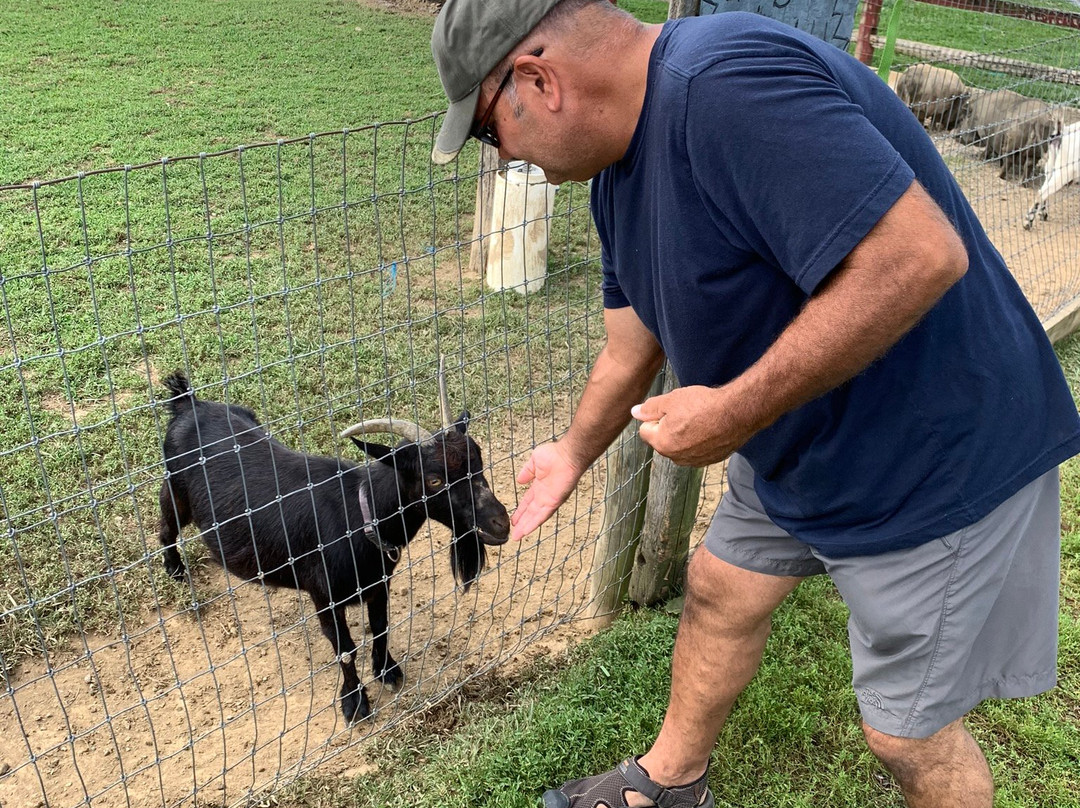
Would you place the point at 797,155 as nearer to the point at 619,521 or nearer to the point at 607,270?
the point at 607,270

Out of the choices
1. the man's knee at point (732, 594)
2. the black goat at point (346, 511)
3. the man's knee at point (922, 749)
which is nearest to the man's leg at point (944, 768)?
the man's knee at point (922, 749)

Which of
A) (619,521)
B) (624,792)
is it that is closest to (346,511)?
(619,521)

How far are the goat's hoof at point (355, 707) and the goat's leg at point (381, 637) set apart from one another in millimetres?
102

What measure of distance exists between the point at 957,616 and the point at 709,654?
0.79 meters

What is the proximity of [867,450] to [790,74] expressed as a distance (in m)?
0.81

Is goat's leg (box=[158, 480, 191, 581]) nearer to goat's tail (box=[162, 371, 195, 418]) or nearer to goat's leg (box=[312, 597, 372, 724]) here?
goat's tail (box=[162, 371, 195, 418])

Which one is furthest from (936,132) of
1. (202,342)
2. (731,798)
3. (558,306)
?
(731,798)

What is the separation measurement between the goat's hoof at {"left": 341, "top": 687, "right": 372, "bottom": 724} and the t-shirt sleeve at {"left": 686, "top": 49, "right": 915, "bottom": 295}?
248 cm

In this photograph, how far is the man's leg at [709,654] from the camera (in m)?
2.56

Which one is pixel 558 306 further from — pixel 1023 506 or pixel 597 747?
pixel 1023 506

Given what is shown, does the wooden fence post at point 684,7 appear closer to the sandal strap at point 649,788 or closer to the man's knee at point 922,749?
the man's knee at point 922,749

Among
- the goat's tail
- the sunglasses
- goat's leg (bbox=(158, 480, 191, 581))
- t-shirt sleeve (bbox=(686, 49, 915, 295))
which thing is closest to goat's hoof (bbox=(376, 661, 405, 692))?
goat's leg (bbox=(158, 480, 191, 581))

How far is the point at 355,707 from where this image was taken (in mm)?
A: 3506

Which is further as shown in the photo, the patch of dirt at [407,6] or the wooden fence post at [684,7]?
the patch of dirt at [407,6]
